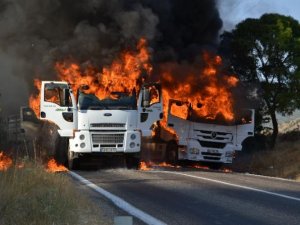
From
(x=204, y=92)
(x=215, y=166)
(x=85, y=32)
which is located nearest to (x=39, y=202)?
(x=85, y=32)

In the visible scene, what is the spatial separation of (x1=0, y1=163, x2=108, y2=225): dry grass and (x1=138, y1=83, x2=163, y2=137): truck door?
7.56 metres

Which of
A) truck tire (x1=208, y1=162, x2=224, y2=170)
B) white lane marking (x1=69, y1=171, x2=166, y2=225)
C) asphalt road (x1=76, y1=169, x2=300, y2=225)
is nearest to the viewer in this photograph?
white lane marking (x1=69, y1=171, x2=166, y2=225)

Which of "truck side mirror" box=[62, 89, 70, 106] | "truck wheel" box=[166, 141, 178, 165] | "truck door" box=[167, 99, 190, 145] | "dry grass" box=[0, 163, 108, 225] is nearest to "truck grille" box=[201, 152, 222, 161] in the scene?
"truck door" box=[167, 99, 190, 145]

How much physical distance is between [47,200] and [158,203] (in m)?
2.83

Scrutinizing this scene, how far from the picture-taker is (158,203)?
11125 millimetres

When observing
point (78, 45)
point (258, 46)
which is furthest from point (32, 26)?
point (258, 46)

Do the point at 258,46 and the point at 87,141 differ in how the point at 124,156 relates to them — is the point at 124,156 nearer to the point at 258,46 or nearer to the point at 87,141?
the point at 87,141

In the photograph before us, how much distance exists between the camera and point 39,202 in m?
8.66

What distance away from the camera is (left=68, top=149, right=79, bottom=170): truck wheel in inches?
744

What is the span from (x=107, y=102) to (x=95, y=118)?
648mm

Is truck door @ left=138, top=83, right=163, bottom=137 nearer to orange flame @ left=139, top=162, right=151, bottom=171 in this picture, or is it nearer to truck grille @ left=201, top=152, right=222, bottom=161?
orange flame @ left=139, top=162, right=151, bottom=171

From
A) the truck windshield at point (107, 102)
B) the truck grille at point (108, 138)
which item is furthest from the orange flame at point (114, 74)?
the truck grille at point (108, 138)

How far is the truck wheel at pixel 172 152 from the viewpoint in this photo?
22.7m

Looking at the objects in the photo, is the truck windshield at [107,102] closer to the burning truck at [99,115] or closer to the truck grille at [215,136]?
the burning truck at [99,115]
